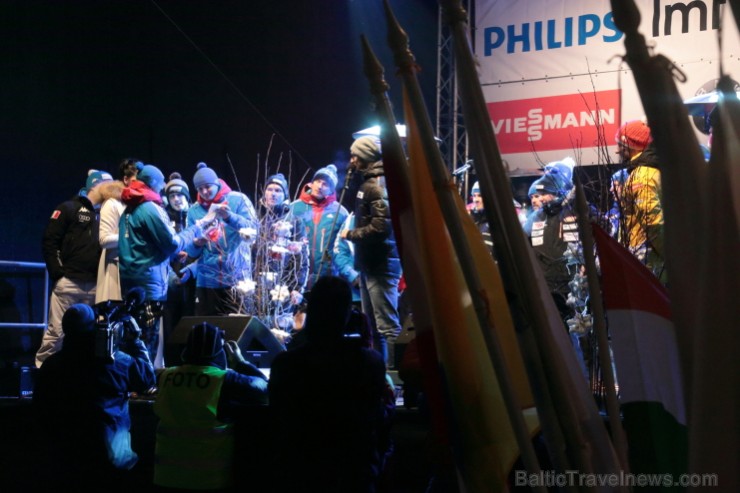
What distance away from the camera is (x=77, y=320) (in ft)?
14.7

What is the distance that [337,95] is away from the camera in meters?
11.5

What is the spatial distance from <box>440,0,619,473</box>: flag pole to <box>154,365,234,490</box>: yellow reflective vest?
2872 mm

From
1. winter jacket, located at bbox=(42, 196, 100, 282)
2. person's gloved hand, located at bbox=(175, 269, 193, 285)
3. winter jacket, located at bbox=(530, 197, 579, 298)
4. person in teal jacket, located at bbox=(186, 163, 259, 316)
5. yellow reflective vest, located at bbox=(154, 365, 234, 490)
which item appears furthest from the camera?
person's gloved hand, located at bbox=(175, 269, 193, 285)

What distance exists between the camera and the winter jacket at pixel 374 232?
6191 mm

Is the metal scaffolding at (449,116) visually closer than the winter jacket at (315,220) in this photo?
No

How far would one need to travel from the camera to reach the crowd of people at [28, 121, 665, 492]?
331 cm

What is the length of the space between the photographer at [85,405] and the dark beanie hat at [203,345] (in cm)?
77

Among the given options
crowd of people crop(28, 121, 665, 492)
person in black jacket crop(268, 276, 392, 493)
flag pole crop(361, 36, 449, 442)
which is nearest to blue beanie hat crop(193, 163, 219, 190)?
crowd of people crop(28, 121, 665, 492)

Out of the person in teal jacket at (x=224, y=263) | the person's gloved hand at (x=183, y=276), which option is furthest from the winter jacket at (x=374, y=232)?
the person's gloved hand at (x=183, y=276)

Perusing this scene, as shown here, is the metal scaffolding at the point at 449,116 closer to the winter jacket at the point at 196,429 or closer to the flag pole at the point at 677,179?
the winter jacket at the point at 196,429

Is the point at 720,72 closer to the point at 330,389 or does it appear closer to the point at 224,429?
the point at 330,389

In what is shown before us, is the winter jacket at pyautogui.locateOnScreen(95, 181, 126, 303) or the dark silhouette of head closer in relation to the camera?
the dark silhouette of head

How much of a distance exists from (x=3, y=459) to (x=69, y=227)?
7.79 ft

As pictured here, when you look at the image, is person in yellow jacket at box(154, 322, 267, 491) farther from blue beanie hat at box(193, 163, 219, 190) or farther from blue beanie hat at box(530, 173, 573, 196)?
blue beanie hat at box(193, 163, 219, 190)
